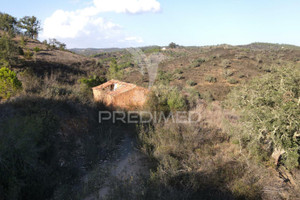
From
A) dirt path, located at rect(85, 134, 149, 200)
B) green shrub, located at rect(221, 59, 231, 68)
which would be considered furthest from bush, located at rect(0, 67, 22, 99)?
green shrub, located at rect(221, 59, 231, 68)

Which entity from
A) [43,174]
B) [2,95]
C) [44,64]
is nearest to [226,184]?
[43,174]

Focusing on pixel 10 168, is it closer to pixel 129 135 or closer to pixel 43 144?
pixel 43 144

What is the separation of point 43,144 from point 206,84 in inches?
793

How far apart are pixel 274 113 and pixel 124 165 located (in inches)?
156

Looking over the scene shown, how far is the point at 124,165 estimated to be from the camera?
4.82 meters

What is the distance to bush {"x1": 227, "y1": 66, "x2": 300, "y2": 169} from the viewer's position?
409 centimetres

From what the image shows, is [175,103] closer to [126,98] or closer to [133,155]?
[126,98]

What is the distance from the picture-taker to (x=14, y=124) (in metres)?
3.97

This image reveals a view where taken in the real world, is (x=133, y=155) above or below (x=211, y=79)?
below

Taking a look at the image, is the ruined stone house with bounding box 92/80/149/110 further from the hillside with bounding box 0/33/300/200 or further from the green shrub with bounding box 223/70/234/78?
the green shrub with bounding box 223/70/234/78

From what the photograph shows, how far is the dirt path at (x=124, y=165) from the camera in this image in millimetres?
3940

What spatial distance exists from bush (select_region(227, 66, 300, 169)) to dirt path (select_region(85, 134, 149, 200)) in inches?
116

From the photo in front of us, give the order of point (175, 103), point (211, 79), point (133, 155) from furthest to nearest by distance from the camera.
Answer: point (211, 79)
point (175, 103)
point (133, 155)

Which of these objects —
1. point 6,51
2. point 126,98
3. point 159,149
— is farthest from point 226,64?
point 6,51
